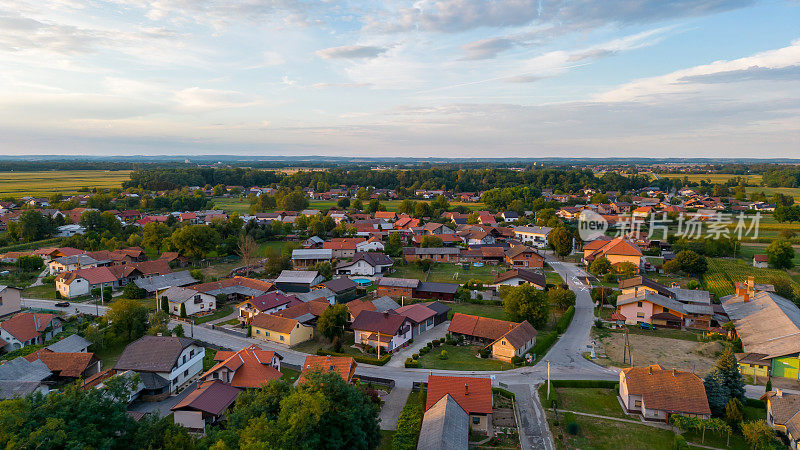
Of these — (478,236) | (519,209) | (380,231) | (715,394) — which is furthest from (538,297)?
(519,209)

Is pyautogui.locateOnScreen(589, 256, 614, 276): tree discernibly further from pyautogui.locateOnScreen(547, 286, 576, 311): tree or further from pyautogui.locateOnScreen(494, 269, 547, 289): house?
pyautogui.locateOnScreen(547, 286, 576, 311): tree

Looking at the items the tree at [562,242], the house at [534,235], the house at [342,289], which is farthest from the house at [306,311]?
the house at [534,235]

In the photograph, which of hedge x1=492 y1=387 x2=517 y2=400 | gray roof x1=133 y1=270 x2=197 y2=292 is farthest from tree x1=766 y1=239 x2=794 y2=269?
gray roof x1=133 y1=270 x2=197 y2=292

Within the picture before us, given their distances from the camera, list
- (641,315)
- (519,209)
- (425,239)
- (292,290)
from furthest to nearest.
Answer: (519,209), (425,239), (292,290), (641,315)

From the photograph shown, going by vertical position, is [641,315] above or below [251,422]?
below

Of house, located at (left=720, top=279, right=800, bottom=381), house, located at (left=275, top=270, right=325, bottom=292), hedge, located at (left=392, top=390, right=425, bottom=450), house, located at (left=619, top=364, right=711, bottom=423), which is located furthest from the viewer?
house, located at (left=275, top=270, right=325, bottom=292)

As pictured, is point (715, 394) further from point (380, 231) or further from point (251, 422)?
point (380, 231)
